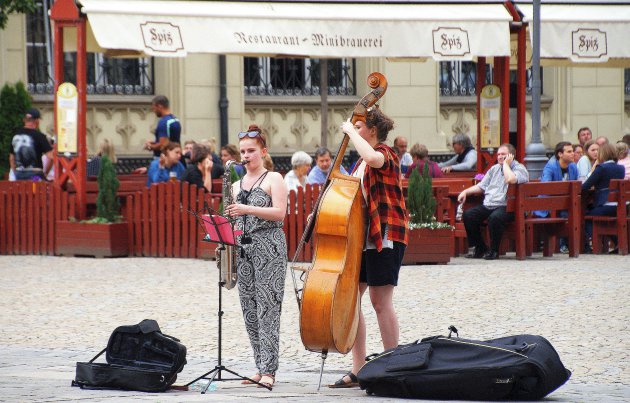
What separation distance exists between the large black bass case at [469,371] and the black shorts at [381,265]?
1.83 feet

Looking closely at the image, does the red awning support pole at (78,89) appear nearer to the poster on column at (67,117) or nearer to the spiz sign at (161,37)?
the poster on column at (67,117)

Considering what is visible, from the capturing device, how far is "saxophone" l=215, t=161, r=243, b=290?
27.2 ft

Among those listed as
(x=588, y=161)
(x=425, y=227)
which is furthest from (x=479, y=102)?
(x=425, y=227)

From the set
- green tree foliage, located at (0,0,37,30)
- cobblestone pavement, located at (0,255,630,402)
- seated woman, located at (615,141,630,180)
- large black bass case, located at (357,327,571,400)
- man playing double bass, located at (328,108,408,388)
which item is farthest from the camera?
green tree foliage, located at (0,0,37,30)

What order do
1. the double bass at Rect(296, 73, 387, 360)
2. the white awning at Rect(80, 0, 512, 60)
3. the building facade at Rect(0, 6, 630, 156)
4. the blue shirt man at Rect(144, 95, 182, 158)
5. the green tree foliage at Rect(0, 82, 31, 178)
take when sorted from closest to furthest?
the double bass at Rect(296, 73, 387, 360)
the white awning at Rect(80, 0, 512, 60)
the blue shirt man at Rect(144, 95, 182, 158)
the green tree foliage at Rect(0, 82, 31, 178)
the building facade at Rect(0, 6, 630, 156)

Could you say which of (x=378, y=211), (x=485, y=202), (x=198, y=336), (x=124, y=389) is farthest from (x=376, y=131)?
(x=485, y=202)

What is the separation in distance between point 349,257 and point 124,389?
1459 mm

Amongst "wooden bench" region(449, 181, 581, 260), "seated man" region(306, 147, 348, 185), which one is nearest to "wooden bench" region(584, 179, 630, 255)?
"wooden bench" region(449, 181, 581, 260)

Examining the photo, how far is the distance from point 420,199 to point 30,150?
239 inches

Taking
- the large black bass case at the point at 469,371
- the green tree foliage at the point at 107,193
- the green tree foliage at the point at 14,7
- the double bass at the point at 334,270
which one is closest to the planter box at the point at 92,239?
the green tree foliage at the point at 107,193

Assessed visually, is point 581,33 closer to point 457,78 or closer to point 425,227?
point 425,227

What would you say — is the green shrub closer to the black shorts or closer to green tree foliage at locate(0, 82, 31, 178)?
the black shorts

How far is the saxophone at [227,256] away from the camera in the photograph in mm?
8305

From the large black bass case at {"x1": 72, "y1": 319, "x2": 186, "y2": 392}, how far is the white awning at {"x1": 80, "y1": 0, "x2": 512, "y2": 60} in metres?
7.66
